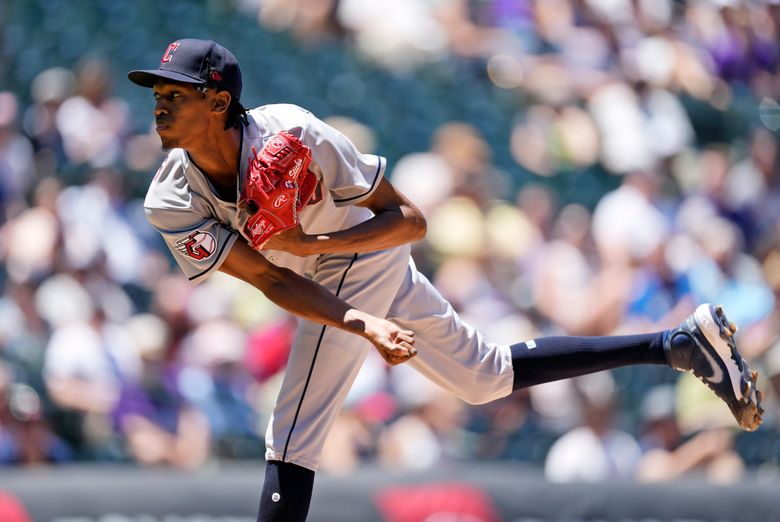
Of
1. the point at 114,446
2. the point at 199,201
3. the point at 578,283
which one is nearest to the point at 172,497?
the point at 114,446

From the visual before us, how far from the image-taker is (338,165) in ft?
14.4

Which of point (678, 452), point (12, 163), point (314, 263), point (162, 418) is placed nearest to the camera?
point (314, 263)

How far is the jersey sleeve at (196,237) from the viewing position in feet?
14.0

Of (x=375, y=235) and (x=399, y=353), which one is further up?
(x=375, y=235)

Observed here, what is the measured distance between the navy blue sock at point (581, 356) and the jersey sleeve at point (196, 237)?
1205mm

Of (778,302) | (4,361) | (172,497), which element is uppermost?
(778,302)

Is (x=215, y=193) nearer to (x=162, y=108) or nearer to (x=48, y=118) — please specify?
(x=162, y=108)

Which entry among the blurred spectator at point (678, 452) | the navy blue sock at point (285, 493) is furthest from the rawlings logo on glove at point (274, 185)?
the blurred spectator at point (678, 452)

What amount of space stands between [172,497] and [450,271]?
2606 millimetres

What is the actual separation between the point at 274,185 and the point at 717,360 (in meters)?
1.77

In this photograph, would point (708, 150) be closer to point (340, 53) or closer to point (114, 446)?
point (340, 53)

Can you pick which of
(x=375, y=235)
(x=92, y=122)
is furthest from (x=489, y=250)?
(x=375, y=235)

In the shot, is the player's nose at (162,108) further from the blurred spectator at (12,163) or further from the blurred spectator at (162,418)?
the blurred spectator at (12,163)

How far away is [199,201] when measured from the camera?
4324mm
